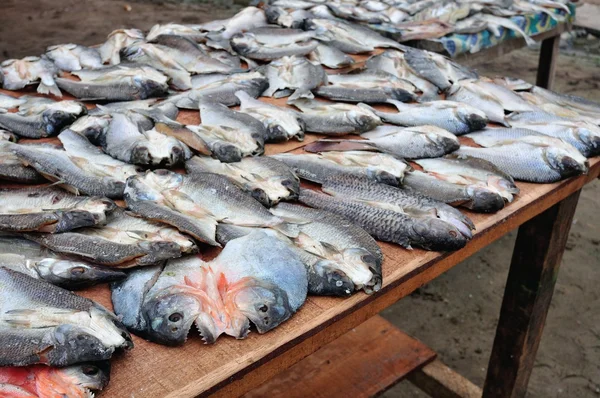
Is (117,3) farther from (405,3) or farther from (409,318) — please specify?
(409,318)

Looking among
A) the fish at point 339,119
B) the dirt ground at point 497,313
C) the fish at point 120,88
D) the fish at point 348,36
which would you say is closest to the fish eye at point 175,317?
the fish at point 339,119

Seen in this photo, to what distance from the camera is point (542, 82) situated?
6.11 metres

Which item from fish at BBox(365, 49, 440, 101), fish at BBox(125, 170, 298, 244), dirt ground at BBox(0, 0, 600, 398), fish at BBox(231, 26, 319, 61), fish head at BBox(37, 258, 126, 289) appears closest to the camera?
fish head at BBox(37, 258, 126, 289)

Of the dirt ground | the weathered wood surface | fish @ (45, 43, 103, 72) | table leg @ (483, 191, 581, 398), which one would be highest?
fish @ (45, 43, 103, 72)

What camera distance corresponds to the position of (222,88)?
312 cm

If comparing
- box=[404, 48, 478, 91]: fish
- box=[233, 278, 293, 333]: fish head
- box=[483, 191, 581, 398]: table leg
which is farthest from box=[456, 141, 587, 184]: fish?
box=[233, 278, 293, 333]: fish head

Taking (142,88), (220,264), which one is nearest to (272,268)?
(220,264)

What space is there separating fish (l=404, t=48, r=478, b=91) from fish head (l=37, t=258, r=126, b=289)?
7.28ft

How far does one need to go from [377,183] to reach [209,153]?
0.66 metres

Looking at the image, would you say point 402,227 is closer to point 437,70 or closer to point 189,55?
point 437,70

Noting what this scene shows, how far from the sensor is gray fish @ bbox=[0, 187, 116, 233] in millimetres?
1883

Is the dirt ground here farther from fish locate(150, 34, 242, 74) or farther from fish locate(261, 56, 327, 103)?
fish locate(150, 34, 242, 74)

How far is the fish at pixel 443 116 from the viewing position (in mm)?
2859

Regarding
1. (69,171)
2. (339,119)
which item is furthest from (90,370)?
(339,119)
